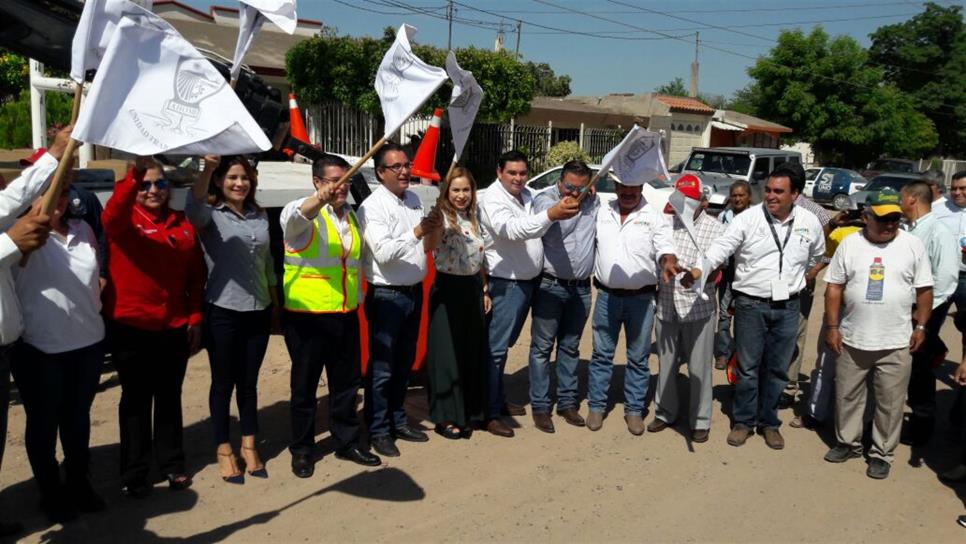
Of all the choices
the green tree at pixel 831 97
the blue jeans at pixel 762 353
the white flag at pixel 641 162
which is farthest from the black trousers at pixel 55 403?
the green tree at pixel 831 97

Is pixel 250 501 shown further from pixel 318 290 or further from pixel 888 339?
pixel 888 339

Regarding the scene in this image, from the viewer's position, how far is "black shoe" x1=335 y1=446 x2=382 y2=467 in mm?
4637

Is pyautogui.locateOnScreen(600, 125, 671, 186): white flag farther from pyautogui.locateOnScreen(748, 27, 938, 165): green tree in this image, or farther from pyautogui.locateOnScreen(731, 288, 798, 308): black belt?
pyautogui.locateOnScreen(748, 27, 938, 165): green tree

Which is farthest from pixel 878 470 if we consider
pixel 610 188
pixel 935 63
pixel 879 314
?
pixel 935 63

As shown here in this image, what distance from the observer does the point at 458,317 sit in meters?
4.98

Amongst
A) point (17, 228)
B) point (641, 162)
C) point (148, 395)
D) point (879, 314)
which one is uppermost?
point (641, 162)

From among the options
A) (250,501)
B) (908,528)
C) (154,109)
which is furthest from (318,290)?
(908,528)

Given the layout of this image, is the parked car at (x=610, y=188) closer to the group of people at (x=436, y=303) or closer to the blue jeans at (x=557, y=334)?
the group of people at (x=436, y=303)

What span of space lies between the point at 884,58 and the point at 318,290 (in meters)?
51.2

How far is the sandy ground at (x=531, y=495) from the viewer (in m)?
3.90

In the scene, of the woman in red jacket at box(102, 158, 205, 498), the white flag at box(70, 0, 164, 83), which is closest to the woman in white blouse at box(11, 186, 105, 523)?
the woman in red jacket at box(102, 158, 205, 498)

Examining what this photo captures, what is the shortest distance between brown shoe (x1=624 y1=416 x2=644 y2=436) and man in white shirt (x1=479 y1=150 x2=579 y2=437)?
869 mm

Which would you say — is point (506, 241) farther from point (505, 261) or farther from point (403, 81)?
point (403, 81)

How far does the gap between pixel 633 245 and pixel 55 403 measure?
138 inches
